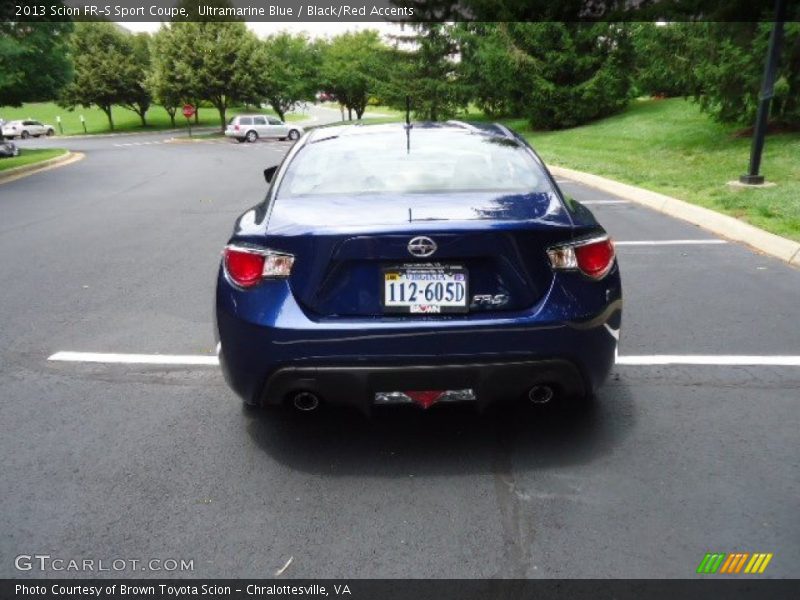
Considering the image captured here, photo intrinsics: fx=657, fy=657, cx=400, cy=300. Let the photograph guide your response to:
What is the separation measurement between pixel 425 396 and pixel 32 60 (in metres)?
21.8

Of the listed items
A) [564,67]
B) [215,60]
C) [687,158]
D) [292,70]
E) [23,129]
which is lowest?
[23,129]

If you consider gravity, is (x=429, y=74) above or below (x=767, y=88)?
above

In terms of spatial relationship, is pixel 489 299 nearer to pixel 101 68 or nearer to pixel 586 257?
pixel 586 257

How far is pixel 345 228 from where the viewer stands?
2768 mm

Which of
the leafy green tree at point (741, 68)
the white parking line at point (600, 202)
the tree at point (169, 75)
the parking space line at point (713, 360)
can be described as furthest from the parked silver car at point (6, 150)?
the parking space line at point (713, 360)

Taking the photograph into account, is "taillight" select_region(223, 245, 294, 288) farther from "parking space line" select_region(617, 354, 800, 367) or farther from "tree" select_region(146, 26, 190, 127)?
"tree" select_region(146, 26, 190, 127)

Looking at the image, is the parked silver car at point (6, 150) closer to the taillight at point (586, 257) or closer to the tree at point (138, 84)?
the taillight at point (586, 257)

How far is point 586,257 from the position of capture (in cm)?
288

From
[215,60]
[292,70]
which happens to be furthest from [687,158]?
[292,70]

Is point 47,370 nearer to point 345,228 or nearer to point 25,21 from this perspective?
point 345,228

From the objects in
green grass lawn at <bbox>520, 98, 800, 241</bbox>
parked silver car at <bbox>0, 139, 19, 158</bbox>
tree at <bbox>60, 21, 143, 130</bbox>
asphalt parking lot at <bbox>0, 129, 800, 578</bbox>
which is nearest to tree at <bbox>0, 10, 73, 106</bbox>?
parked silver car at <bbox>0, 139, 19, 158</bbox>

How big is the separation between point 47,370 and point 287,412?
68.6 inches

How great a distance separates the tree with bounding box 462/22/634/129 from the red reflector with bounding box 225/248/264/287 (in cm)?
2556

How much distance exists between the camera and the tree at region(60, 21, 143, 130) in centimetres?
5384
